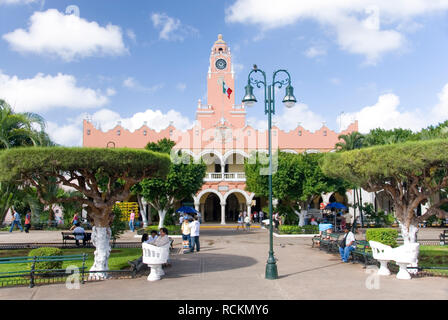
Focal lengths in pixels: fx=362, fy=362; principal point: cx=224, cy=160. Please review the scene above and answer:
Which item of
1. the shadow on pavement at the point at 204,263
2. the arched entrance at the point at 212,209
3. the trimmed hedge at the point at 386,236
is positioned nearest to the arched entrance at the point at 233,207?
the arched entrance at the point at 212,209

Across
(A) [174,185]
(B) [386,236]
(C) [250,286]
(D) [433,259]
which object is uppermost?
(A) [174,185]

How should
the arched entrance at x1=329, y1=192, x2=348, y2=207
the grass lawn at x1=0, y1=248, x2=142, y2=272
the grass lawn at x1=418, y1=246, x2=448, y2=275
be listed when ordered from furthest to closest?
the arched entrance at x1=329, y1=192, x2=348, y2=207 < the grass lawn at x1=418, y1=246, x2=448, y2=275 < the grass lawn at x1=0, y1=248, x2=142, y2=272

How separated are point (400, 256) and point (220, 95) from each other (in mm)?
30455

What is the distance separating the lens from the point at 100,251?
932cm

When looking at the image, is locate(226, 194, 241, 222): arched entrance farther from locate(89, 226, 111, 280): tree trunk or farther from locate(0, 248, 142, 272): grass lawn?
locate(89, 226, 111, 280): tree trunk

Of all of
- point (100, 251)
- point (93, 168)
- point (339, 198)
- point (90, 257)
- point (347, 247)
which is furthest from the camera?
point (339, 198)

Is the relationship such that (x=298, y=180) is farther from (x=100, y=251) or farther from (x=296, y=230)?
(x=100, y=251)

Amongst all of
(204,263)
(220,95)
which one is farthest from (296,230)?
(220,95)

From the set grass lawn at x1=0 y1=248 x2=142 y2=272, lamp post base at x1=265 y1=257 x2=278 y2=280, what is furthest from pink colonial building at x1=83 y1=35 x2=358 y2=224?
lamp post base at x1=265 y1=257 x2=278 y2=280

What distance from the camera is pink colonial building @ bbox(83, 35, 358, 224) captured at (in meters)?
32.4

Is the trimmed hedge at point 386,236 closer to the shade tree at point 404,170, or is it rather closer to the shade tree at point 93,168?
the shade tree at point 404,170

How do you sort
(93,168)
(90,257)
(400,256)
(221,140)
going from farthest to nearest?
(221,140) < (90,257) < (93,168) < (400,256)

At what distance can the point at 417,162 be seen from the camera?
31.4 feet

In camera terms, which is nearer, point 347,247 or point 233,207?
point 347,247
